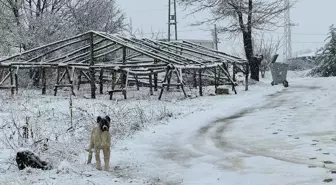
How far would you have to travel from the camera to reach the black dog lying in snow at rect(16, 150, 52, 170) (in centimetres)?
768

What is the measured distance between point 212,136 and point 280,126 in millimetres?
2057

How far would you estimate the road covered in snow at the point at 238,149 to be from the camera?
718 centimetres

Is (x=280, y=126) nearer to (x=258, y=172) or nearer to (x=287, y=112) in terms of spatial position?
(x=287, y=112)

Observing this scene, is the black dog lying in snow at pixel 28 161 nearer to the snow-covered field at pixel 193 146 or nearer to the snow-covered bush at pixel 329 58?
→ the snow-covered field at pixel 193 146

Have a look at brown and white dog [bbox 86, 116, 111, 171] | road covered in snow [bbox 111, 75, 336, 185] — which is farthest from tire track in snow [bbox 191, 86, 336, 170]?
brown and white dog [bbox 86, 116, 111, 171]

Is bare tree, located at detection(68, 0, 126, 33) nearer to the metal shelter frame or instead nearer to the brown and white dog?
the metal shelter frame

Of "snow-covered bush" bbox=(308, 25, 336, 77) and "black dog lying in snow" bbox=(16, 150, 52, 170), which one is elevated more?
"snow-covered bush" bbox=(308, 25, 336, 77)

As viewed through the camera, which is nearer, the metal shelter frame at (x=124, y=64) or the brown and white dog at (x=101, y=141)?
the brown and white dog at (x=101, y=141)

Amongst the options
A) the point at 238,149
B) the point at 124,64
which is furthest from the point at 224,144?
the point at 124,64

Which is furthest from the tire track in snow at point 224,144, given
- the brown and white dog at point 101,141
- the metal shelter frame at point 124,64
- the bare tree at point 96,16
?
the bare tree at point 96,16

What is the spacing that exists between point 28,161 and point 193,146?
3575mm

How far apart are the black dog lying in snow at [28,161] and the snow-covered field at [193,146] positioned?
0.60 feet

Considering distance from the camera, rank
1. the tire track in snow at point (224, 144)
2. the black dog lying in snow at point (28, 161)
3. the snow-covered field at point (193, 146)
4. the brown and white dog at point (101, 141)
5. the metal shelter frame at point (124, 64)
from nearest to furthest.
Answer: the snow-covered field at point (193, 146) → the brown and white dog at point (101, 141) → the black dog lying in snow at point (28, 161) → the tire track in snow at point (224, 144) → the metal shelter frame at point (124, 64)

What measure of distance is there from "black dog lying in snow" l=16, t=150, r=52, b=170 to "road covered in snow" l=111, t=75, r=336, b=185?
1299mm
